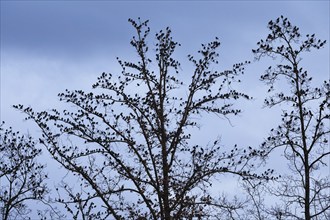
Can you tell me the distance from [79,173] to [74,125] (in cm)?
143

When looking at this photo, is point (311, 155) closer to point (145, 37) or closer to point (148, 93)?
point (148, 93)

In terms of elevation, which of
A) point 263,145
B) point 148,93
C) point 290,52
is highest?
point 290,52

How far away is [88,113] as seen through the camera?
1383 centimetres

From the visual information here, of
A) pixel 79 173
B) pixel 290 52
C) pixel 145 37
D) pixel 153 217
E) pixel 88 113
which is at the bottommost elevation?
pixel 153 217

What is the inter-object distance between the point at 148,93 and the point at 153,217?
3.83 meters

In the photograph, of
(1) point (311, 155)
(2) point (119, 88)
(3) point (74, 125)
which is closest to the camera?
(1) point (311, 155)

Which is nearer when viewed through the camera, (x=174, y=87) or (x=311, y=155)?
(x=311, y=155)

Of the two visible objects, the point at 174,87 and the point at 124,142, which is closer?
the point at 124,142

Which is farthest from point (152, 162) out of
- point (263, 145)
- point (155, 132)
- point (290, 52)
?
point (290, 52)

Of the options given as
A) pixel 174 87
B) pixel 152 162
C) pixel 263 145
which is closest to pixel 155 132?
pixel 152 162

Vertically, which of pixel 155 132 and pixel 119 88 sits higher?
pixel 119 88

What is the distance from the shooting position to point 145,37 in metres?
14.9

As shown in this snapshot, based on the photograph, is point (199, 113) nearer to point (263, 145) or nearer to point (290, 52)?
point (263, 145)

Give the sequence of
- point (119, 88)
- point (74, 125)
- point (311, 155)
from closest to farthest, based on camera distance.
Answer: point (311, 155), point (74, 125), point (119, 88)
